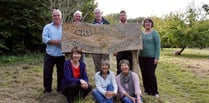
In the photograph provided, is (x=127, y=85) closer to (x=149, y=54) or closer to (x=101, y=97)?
(x=101, y=97)

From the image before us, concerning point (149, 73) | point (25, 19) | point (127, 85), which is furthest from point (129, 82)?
point (25, 19)

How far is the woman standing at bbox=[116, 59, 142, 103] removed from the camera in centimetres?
547

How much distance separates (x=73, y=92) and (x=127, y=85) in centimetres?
94

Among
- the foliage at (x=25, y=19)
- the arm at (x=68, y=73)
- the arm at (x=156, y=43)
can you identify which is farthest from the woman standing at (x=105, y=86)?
the foliage at (x=25, y=19)

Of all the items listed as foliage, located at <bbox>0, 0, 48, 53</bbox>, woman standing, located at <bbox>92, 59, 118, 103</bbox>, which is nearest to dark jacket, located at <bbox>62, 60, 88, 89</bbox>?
woman standing, located at <bbox>92, 59, 118, 103</bbox>

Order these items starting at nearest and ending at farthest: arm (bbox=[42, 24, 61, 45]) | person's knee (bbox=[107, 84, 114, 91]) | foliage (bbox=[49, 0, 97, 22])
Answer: person's knee (bbox=[107, 84, 114, 91]) < arm (bbox=[42, 24, 61, 45]) < foliage (bbox=[49, 0, 97, 22])

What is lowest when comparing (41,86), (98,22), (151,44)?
(41,86)

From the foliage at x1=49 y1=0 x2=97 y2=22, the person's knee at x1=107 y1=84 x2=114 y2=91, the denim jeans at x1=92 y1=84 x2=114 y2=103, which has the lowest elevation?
the denim jeans at x1=92 y1=84 x2=114 y2=103

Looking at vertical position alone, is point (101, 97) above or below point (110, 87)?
below

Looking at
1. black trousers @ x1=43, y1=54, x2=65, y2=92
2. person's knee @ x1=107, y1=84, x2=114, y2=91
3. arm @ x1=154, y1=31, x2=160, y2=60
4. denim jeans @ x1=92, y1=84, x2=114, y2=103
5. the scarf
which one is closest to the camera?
denim jeans @ x1=92, y1=84, x2=114, y2=103

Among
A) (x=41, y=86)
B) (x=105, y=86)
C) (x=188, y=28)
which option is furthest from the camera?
(x=188, y=28)

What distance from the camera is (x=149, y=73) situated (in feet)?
20.6

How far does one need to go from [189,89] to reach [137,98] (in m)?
2.93

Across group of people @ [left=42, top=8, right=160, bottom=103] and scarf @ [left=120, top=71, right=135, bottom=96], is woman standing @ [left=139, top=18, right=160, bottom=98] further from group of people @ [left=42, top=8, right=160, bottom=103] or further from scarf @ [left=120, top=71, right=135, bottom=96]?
scarf @ [left=120, top=71, right=135, bottom=96]
